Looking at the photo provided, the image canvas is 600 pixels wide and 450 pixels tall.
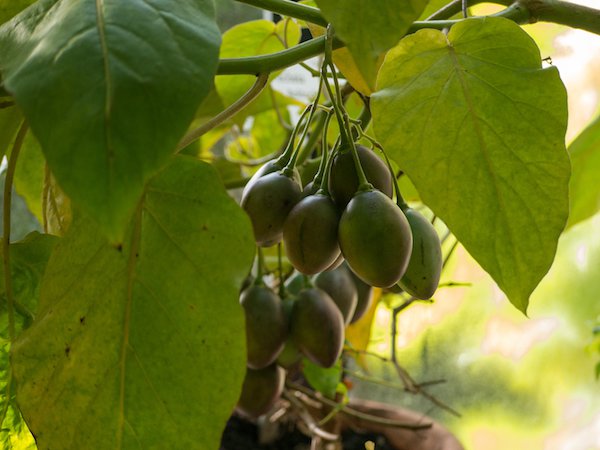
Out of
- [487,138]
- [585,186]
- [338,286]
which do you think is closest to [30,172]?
[338,286]

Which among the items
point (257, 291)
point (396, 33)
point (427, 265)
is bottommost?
point (257, 291)

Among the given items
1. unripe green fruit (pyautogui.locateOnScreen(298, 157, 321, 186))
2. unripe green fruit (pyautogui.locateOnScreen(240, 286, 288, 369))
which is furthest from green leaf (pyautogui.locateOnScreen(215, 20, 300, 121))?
unripe green fruit (pyautogui.locateOnScreen(240, 286, 288, 369))

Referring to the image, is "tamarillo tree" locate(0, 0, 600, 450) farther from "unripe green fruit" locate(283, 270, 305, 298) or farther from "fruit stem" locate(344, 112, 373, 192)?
"unripe green fruit" locate(283, 270, 305, 298)

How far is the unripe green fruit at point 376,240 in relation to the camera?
324mm

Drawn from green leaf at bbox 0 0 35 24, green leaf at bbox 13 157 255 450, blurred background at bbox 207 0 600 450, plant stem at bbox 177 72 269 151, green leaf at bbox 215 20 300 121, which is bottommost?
blurred background at bbox 207 0 600 450

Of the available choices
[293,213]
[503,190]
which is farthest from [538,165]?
[293,213]

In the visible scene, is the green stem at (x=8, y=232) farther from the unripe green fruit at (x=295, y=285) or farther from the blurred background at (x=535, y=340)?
the blurred background at (x=535, y=340)

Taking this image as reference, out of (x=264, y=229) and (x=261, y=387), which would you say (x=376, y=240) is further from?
(x=261, y=387)

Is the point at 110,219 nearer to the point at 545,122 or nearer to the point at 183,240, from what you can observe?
the point at 183,240

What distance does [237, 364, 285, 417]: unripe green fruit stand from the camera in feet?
1.93

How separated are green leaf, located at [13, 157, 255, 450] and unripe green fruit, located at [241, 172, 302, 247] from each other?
0.03 m

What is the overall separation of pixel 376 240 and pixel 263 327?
224 mm

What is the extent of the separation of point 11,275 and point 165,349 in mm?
151

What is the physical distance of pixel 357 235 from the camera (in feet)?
1.08
